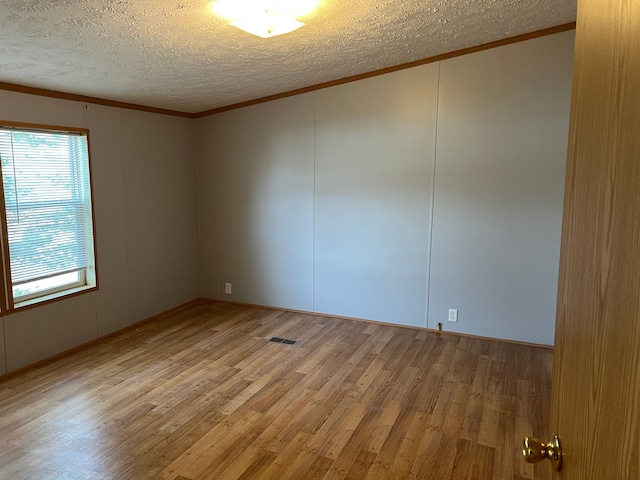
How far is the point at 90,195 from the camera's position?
4148mm

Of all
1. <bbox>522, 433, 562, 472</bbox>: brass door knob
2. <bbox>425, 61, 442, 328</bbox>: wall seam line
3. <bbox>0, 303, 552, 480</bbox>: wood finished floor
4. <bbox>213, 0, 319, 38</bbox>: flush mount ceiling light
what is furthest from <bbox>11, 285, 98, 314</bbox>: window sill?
<bbox>522, 433, 562, 472</bbox>: brass door knob

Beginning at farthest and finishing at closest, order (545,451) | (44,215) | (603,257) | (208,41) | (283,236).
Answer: (283,236)
(44,215)
(208,41)
(545,451)
(603,257)

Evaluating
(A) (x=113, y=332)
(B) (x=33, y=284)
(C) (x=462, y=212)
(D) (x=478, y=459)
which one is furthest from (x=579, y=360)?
(A) (x=113, y=332)

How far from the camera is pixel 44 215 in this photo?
3.79m

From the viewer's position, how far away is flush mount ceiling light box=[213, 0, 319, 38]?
8.13ft

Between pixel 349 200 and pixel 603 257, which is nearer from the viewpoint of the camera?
pixel 603 257

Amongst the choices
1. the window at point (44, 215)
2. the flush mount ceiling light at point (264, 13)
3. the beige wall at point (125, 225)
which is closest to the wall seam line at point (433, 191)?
the flush mount ceiling light at point (264, 13)

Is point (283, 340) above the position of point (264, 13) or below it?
below

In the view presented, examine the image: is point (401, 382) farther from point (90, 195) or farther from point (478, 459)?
point (90, 195)

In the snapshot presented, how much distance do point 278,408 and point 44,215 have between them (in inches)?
102

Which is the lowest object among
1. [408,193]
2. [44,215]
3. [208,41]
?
[44,215]

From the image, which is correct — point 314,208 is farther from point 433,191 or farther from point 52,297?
point 52,297

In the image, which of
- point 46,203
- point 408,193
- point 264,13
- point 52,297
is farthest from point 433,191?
point 52,297

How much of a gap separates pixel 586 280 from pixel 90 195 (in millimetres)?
4298
